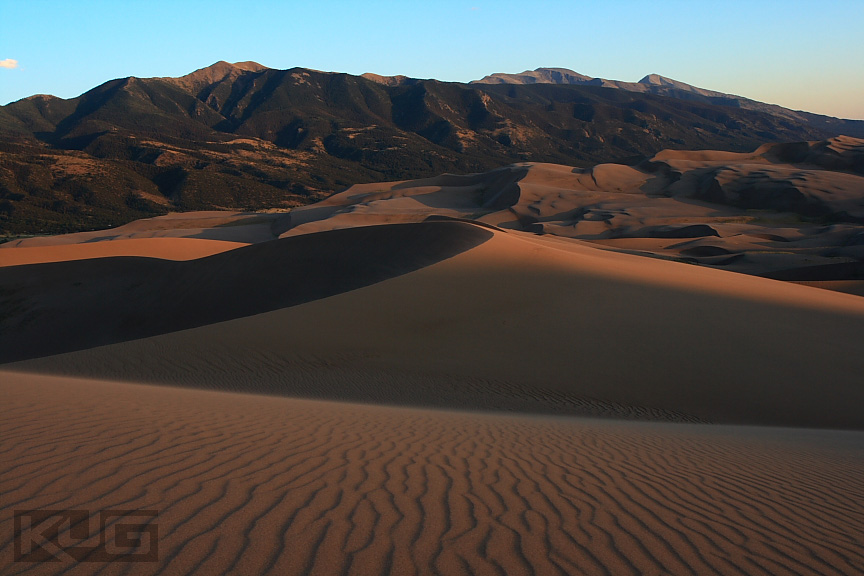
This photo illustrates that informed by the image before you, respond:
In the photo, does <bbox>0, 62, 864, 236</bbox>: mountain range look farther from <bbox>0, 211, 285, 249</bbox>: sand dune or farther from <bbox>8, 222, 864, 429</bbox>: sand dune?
<bbox>8, 222, 864, 429</bbox>: sand dune

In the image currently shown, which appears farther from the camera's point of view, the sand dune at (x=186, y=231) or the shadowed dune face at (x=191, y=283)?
the sand dune at (x=186, y=231)

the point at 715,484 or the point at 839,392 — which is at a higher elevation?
the point at 715,484

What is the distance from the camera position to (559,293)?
47.8 feet

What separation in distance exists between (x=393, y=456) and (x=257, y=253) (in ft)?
60.0

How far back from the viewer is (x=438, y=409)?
30.1ft

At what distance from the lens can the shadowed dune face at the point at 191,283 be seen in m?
18.8

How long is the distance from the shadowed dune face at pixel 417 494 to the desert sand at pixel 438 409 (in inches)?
0.9

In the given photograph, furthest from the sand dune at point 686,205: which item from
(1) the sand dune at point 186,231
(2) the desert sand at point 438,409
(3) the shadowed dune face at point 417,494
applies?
(3) the shadowed dune face at point 417,494

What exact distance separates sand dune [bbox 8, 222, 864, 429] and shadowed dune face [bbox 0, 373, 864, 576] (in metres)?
3.70

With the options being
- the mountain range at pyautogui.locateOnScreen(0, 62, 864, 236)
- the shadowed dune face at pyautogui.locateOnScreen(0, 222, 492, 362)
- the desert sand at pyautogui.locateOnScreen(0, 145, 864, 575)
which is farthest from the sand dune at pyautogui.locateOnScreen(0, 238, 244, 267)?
the mountain range at pyautogui.locateOnScreen(0, 62, 864, 236)

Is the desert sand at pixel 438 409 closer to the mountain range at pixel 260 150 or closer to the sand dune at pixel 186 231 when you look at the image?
the sand dune at pixel 186 231

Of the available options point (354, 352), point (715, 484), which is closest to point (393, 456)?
point (715, 484)

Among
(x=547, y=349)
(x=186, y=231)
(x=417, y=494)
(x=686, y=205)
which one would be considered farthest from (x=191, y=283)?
(x=686, y=205)

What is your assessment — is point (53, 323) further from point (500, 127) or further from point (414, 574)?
point (500, 127)
